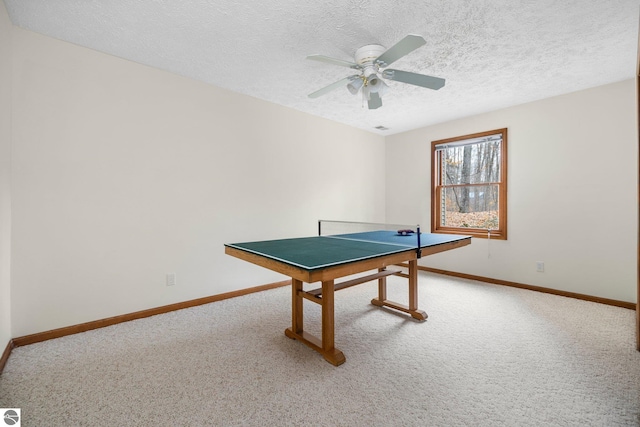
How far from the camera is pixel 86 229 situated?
2.46 m

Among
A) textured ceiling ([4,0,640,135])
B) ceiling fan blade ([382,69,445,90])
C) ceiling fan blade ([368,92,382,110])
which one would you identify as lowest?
ceiling fan blade ([368,92,382,110])

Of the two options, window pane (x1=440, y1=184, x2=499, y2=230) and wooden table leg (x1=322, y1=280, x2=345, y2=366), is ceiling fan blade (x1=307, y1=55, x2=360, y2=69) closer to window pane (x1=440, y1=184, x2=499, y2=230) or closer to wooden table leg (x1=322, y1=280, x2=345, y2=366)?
wooden table leg (x1=322, y1=280, x2=345, y2=366)

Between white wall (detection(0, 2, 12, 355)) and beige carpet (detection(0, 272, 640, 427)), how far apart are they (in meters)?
0.34

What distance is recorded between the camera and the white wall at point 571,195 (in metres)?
3.06

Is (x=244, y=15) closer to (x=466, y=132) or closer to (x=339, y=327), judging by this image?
(x=339, y=327)

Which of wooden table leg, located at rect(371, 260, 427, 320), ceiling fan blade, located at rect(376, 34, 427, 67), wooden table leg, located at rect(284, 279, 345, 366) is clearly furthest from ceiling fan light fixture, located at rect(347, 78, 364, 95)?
wooden table leg, located at rect(371, 260, 427, 320)

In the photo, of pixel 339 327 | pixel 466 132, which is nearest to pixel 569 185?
pixel 466 132

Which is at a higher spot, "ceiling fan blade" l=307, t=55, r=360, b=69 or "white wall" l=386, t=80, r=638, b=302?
"ceiling fan blade" l=307, t=55, r=360, b=69

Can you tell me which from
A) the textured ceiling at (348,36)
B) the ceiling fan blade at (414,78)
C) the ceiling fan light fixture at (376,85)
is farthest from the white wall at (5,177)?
the ceiling fan blade at (414,78)

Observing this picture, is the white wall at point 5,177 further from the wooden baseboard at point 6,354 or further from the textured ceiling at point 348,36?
the textured ceiling at point 348,36

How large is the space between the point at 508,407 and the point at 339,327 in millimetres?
1331

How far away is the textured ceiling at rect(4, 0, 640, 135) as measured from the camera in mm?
1940

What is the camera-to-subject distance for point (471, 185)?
435cm

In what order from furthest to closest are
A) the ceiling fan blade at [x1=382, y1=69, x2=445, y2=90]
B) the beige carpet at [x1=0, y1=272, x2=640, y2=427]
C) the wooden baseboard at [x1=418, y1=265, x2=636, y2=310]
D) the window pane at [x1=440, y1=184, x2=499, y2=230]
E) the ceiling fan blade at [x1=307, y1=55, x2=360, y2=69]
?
1. the window pane at [x1=440, y1=184, x2=499, y2=230]
2. the wooden baseboard at [x1=418, y1=265, x2=636, y2=310]
3. the ceiling fan blade at [x1=382, y1=69, x2=445, y2=90]
4. the ceiling fan blade at [x1=307, y1=55, x2=360, y2=69]
5. the beige carpet at [x1=0, y1=272, x2=640, y2=427]
